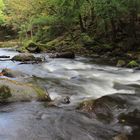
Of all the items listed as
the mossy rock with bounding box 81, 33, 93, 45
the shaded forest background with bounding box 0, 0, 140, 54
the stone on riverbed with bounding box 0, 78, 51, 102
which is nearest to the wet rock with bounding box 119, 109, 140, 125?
the stone on riverbed with bounding box 0, 78, 51, 102

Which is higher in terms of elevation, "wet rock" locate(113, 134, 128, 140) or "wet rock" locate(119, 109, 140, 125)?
"wet rock" locate(113, 134, 128, 140)

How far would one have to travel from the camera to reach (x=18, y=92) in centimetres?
816

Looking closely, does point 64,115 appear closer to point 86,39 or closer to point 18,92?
point 18,92

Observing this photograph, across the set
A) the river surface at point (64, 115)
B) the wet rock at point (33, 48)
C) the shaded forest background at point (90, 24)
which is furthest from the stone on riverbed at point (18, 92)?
the wet rock at point (33, 48)

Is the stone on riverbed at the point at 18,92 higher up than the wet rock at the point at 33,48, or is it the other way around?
the stone on riverbed at the point at 18,92

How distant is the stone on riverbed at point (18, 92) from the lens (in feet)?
26.2

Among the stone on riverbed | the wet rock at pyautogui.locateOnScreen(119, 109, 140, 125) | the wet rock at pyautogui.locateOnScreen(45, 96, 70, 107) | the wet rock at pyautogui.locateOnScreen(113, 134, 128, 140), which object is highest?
the stone on riverbed

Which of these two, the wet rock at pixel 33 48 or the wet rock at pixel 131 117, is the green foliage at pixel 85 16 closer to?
the wet rock at pixel 33 48

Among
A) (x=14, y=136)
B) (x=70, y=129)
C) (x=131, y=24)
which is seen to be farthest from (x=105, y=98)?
(x=131, y=24)

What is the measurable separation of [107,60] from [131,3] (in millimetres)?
4037

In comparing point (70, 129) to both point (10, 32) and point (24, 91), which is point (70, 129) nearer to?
point (24, 91)

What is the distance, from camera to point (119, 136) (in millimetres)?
5863

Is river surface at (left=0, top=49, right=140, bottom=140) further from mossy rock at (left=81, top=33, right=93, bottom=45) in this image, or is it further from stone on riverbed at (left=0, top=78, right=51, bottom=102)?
mossy rock at (left=81, top=33, right=93, bottom=45)

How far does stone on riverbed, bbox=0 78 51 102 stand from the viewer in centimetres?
797
